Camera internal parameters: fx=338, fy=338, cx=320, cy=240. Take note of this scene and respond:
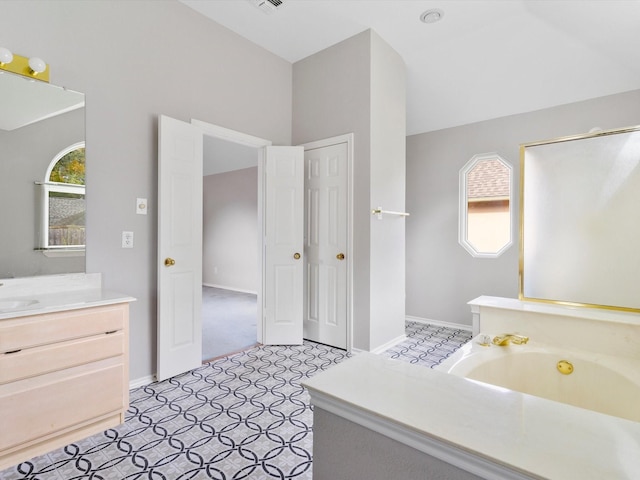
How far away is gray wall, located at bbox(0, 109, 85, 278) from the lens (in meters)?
2.01

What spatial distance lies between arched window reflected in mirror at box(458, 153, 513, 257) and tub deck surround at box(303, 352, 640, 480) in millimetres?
3521

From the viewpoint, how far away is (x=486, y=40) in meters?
3.26

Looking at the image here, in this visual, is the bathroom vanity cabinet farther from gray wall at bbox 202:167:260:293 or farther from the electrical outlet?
gray wall at bbox 202:167:260:293

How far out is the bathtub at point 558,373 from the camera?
161 cm

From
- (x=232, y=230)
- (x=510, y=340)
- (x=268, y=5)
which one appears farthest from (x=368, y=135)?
(x=232, y=230)

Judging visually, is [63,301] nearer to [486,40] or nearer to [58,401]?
[58,401]

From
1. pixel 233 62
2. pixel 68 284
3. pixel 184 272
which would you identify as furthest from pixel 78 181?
pixel 233 62

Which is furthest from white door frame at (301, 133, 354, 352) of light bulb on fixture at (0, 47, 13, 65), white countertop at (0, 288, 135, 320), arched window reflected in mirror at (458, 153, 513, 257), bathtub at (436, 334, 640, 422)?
light bulb on fixture at (0, 47, 13, 65)

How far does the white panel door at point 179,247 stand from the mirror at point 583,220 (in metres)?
2.44

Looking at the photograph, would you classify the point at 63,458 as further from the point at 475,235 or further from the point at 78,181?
the point at 475,235

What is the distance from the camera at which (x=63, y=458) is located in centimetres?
172

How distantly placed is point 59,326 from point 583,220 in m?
2.97

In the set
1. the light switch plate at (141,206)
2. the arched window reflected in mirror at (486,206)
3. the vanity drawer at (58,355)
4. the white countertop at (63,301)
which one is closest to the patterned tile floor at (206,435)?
the vanity drawer at (58,355)

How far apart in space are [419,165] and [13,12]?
404cm
